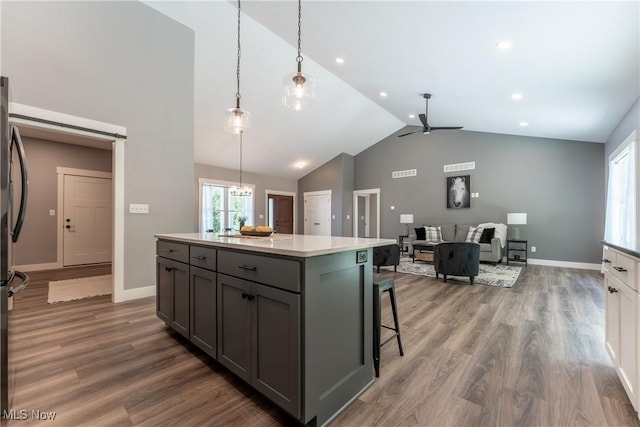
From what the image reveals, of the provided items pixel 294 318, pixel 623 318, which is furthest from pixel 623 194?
pixel 294 318

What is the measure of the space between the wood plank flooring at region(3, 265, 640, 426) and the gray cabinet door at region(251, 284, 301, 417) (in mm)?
186

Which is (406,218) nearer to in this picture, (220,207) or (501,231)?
(501,231)

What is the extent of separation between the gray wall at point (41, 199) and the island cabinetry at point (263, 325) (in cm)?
583

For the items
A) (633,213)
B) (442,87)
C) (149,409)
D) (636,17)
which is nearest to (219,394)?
(149,409)

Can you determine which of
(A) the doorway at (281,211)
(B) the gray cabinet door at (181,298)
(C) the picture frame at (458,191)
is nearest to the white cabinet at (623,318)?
(B) the gray cabinet door at (181,298)

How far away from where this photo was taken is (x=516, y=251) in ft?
20.4

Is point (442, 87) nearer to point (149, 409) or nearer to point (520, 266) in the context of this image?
point (520, 266)

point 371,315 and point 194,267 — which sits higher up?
point 194,267

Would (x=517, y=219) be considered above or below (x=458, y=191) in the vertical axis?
below

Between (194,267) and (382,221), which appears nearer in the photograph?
(194,267)

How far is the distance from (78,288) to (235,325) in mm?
3706

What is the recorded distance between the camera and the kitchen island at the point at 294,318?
1.28 m

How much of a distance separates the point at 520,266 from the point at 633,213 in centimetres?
250

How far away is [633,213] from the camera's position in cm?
363
